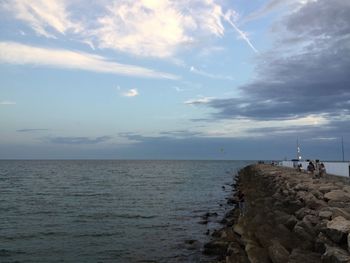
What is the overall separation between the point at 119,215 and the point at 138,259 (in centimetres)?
936

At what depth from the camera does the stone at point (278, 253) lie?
8.15 meters

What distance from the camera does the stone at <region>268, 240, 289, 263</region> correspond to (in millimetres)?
8148

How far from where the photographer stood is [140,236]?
17.2 meters

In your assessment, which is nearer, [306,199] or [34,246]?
[306,199]

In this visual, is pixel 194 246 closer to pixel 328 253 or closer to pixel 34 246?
pixel 34 246

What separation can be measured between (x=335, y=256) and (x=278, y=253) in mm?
1558

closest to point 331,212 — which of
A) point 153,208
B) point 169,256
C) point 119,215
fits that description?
point 169,256

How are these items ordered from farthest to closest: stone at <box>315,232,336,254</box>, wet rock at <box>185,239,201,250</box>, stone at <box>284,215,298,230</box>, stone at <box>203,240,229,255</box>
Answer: wet rock at <box>185,239,201,250</box>
stone at <box>203,240,229,255</box>
stone at <box>284,215,298,230</box>
stone at <box>315,232,336,254</box>

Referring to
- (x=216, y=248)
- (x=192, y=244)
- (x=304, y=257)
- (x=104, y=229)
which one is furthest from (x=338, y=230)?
(x=104, y=229)

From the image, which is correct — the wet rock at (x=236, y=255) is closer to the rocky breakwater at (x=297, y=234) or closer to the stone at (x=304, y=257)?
the rocky breakwater at (x=297, y=234)

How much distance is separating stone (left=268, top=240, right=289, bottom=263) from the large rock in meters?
0.91

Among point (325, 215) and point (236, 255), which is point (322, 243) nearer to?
point (325, 215)

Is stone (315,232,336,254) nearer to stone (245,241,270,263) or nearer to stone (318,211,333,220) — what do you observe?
stone (245,241,270,263)

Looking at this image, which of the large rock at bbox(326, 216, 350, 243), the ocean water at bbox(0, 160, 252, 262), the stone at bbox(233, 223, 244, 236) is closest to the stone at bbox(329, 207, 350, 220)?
the large rock at bbox(326, 216, 350, 243)
